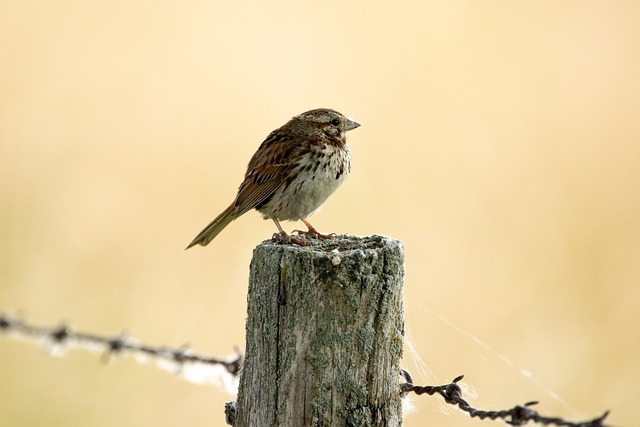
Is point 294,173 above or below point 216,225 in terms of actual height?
above

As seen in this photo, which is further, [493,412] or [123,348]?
[123,348]

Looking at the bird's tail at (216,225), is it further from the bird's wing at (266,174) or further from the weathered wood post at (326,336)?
the weathered wood post at (326,336)

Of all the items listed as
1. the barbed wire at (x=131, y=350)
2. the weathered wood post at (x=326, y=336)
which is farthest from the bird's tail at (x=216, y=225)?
the weathered wood post at (x=326, y=336)

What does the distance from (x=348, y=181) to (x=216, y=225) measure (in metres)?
3.86

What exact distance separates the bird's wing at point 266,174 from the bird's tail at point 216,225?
0.07m

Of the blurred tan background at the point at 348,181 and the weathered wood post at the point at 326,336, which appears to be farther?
the blurred tan background at the point at 348,181

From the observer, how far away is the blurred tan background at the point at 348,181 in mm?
7520

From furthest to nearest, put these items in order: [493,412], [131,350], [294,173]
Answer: [294,173] → [131,350] → [493,412]

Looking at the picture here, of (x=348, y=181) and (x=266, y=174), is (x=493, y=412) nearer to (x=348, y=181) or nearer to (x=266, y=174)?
(x=266, y=174)

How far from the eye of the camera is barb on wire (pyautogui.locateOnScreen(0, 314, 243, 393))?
4.21 metres

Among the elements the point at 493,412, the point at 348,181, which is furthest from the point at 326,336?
the point at 348,181

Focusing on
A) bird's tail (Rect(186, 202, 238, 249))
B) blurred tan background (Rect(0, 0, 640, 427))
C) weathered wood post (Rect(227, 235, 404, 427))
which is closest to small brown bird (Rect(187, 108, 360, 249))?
bird's tail (Rect(186, 202, 238, 249))

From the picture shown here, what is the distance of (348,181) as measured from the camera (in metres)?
9.16

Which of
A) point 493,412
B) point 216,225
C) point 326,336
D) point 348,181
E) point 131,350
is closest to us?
point 326,336
